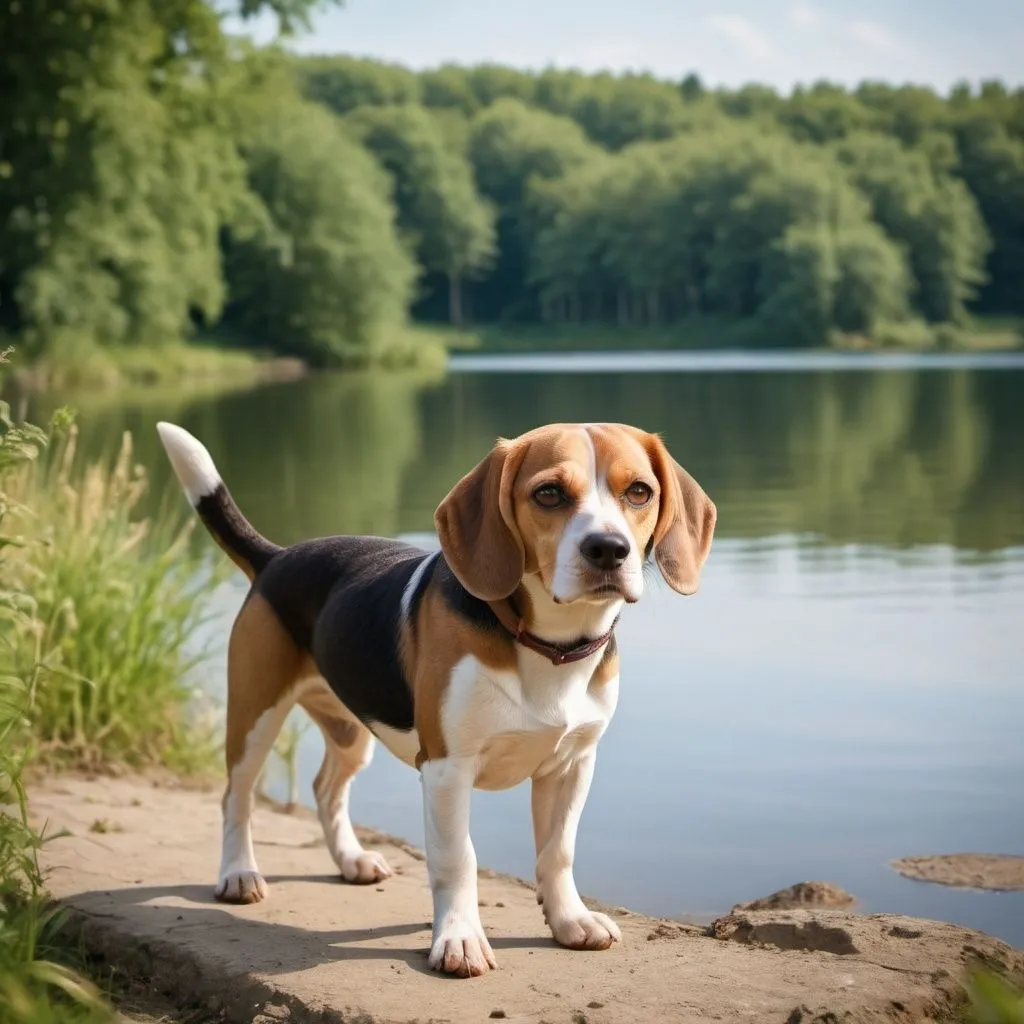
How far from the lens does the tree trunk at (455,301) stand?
10775cm

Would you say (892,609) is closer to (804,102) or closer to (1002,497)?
(1002,497)

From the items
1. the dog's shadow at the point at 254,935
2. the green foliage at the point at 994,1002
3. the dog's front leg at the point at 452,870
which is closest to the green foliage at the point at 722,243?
the dog's shadow at the point at 254,935

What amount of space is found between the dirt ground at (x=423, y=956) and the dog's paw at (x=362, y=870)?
5 cm

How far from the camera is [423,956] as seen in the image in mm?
4441

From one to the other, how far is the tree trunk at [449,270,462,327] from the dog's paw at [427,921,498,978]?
10279 centimetres

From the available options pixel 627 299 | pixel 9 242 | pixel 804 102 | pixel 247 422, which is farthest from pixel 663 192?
pixel 247 422

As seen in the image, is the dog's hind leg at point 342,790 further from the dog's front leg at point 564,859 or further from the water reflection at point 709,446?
the water reflection at point 709,446

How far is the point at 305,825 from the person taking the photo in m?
6.55

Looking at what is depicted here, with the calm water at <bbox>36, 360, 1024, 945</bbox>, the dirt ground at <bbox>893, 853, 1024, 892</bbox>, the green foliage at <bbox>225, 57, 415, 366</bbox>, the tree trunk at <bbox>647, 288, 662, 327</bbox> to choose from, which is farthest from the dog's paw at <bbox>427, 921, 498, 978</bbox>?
the tree trunk at <bbox>647, 288, 662, 327</bbox>

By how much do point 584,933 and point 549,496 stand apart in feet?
4.52

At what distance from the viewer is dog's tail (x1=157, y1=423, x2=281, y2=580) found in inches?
210

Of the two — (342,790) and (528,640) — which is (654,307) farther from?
(528,640)

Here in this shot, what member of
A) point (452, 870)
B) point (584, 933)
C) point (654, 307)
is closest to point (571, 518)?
point (452, 870)

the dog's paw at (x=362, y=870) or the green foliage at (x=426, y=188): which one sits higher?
the green foliage at (x=426, y=188)
